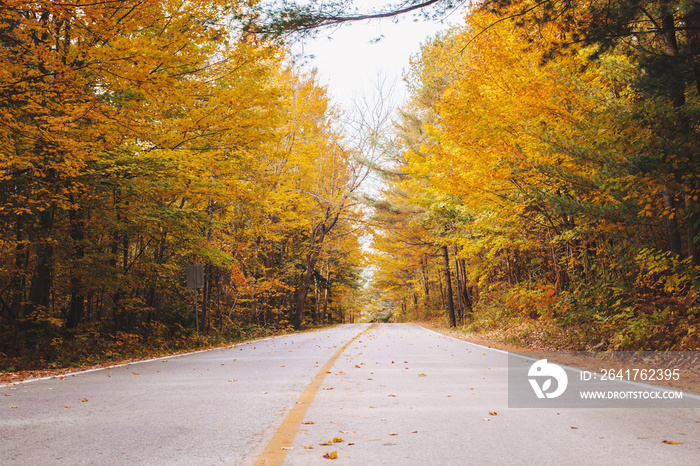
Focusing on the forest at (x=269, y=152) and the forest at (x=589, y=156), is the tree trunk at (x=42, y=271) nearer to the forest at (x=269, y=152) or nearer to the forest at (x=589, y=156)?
the forest at (x=269, y=152)

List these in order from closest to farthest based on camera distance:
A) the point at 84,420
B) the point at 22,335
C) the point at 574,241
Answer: the point at 84,420, the point at 22,335, the point at 574,241

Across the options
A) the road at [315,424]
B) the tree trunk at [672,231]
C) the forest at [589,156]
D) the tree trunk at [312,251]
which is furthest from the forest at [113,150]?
the tree trunk at [312,251]

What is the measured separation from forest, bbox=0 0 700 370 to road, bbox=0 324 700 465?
4.81 m

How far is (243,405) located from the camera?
602cm

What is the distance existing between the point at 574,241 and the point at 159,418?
1464cm

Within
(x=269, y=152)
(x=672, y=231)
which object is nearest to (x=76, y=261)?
(x=269, y=152)

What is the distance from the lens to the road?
12.9ft

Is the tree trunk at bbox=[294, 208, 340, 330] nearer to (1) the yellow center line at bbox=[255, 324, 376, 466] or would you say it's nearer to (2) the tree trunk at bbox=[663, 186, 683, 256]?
(2) the tree trunk at bbox=[663, 186, 683, 256]

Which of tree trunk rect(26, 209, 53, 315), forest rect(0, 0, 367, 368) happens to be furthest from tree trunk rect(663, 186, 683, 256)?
tree trunk rect(26, 209, 53, 315)

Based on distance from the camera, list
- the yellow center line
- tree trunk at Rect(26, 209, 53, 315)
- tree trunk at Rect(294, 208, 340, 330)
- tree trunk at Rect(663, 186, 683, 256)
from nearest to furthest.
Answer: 1. the yellow center line
2. tree trunk at Rect(663, 186, 683, 256)
3. tree trunk at Rect(26, 209, 53, 315)
4. tree trunk at Rect(294, 208, 340, 330)

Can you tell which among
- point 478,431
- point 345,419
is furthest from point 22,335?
point 478,431

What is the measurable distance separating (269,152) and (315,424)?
42.7 feet

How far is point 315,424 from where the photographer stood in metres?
5.03

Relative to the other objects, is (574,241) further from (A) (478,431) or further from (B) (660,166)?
(A) (478,431)
